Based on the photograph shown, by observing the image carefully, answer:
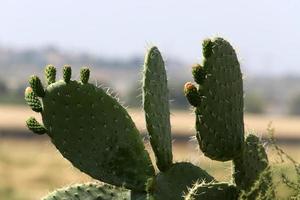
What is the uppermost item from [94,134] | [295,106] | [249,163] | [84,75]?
[84,75]

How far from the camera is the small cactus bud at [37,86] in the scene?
3.29 m

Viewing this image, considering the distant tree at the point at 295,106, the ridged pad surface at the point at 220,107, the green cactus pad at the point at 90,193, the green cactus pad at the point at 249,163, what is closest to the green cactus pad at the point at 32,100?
the green cactus pad at the point at 90,193

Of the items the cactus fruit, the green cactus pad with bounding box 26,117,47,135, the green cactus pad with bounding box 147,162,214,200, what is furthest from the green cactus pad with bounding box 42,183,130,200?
the green cactus pad with bounding box 26,117,47,135

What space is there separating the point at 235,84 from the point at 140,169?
0.51 meters

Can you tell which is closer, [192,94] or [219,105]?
[192,94]

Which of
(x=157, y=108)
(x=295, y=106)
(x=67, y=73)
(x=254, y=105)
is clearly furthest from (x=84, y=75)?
(x=295, y=106)

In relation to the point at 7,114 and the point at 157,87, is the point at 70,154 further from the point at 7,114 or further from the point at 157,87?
the point at 7,114

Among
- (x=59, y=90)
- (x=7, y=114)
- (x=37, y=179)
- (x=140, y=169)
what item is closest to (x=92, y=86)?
(x=59, y=90)

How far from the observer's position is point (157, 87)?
3.46 m

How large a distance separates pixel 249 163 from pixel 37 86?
0.89 metres

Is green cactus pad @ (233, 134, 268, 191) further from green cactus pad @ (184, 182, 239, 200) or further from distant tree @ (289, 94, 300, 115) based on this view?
distant tree @ (289, 94, 300, 115)

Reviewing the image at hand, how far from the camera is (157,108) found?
3416 mm

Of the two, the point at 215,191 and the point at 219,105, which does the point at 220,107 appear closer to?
the point at 219,105

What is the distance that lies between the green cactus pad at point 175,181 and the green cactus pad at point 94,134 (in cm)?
8
